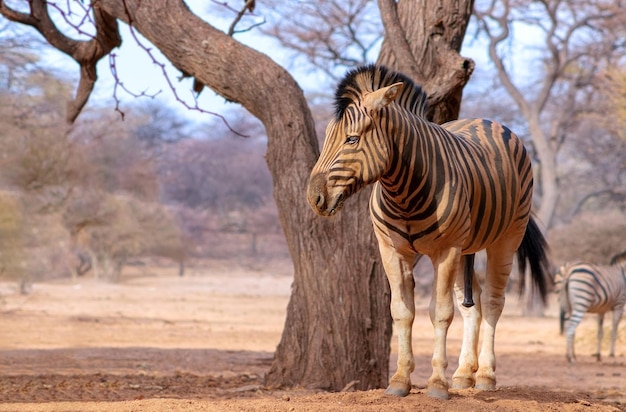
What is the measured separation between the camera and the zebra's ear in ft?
13.5

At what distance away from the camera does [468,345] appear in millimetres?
4965

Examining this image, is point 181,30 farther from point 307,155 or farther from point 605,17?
point 605,17

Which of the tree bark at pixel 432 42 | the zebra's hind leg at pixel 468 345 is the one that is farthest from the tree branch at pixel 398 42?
the zebra's hind leg at pixel 468 345

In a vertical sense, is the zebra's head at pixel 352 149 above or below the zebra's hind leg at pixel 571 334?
above

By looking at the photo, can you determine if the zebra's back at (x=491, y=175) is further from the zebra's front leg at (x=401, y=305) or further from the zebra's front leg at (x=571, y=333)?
the zebra's front leg at (x=571, y=333)

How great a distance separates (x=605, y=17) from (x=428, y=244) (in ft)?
67.5

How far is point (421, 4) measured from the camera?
726 centimetres

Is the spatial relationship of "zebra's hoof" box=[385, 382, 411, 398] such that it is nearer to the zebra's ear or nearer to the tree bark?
the zebra's ear

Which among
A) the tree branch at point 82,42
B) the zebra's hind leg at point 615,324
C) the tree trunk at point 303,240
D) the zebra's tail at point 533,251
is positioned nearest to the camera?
the zebra's tail at point 533,251

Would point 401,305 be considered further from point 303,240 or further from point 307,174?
point 307,174

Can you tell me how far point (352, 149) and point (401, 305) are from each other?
37.0 inches

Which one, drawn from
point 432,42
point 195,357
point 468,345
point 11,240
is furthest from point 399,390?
point 11,240

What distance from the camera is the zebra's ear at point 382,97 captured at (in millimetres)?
4115

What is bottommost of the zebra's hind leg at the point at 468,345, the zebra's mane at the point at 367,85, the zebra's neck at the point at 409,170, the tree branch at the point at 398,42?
the zebra's hind leg at the point at 468,345
